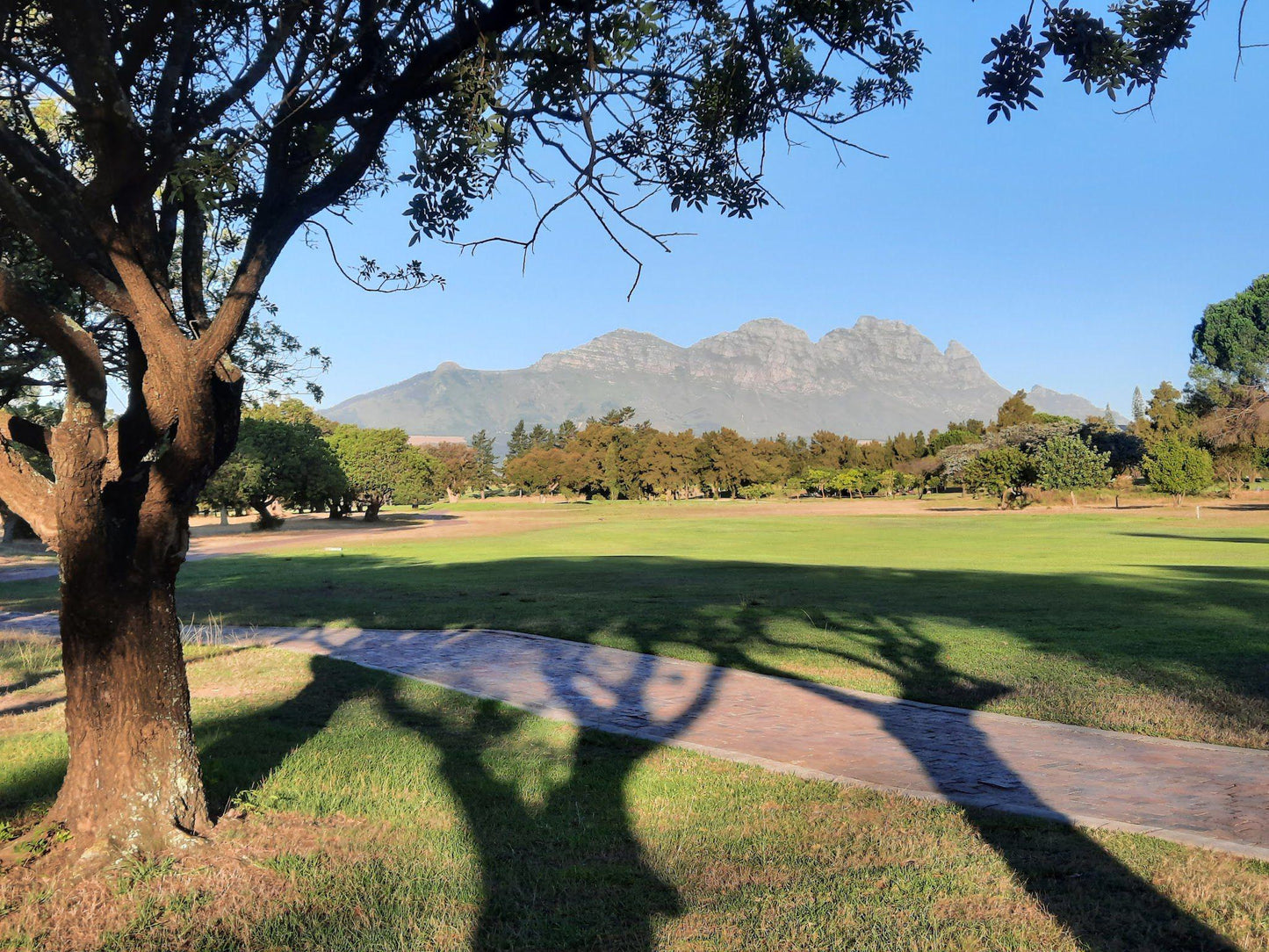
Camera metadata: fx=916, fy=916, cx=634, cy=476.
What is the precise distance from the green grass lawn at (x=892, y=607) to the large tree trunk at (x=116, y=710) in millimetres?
7107

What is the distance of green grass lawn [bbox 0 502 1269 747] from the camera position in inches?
384

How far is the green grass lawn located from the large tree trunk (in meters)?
7.11

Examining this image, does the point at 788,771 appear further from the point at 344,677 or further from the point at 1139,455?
the point at 1139,455

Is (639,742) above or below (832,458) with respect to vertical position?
below

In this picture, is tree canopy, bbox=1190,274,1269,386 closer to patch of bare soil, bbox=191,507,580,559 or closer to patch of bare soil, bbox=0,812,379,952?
patch of bare soil, bbox=191,507,580,559

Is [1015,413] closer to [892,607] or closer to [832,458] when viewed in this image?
[832,458]

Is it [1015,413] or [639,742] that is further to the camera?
[1015,413]

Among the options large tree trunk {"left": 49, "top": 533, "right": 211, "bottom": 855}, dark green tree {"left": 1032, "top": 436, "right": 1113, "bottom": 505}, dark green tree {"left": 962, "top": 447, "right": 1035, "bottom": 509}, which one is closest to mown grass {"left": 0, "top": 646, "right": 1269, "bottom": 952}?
large tree trunk {"left": 49, "top": 533, "right": 211, "bottom": 855}

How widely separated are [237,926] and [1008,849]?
160 inches

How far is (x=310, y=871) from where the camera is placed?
5.06 metres

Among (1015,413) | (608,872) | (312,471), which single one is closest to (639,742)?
(608,872)

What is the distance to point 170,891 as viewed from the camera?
483cm

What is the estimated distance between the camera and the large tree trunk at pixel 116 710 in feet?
17.1

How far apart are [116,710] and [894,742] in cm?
578
